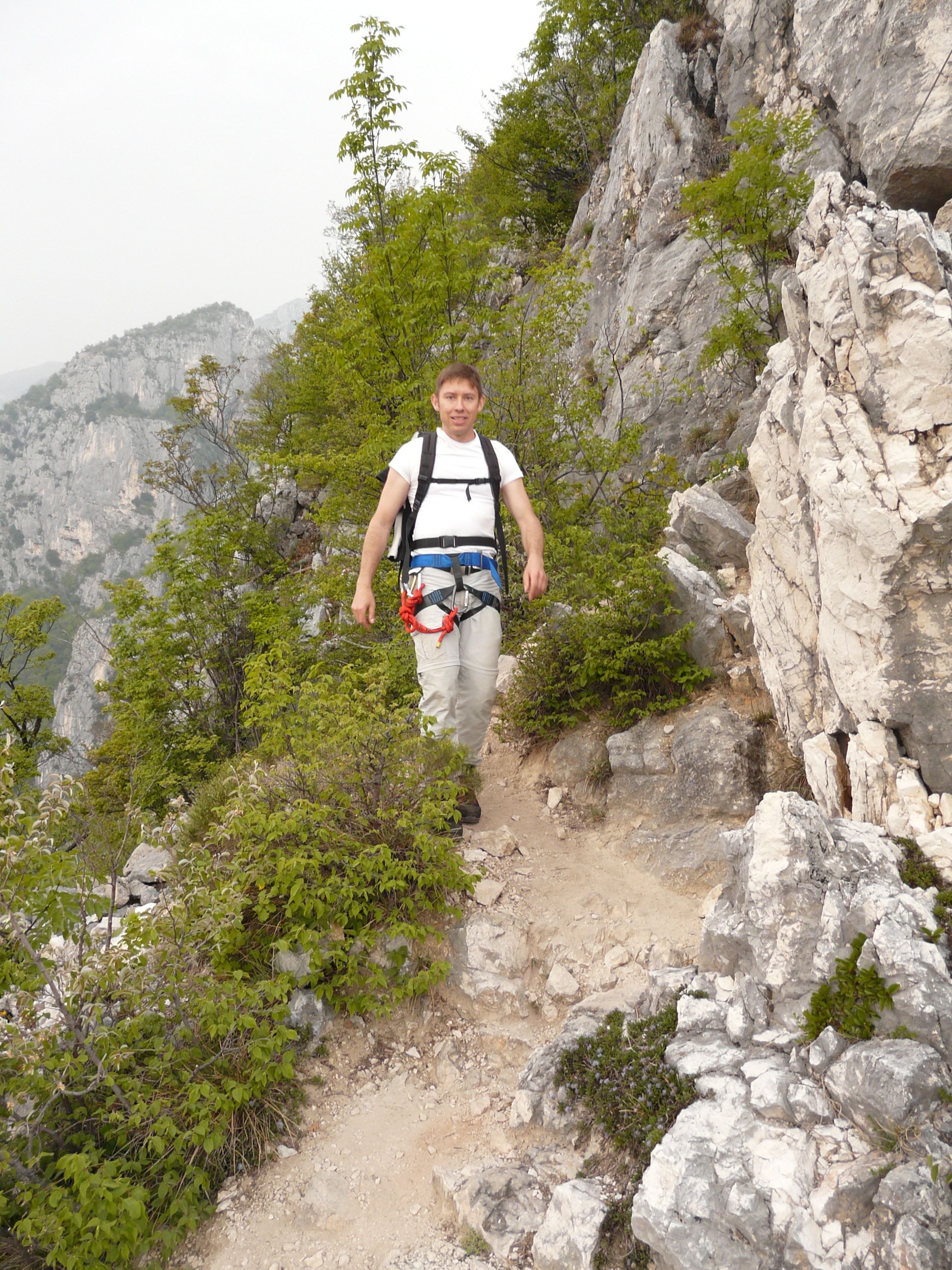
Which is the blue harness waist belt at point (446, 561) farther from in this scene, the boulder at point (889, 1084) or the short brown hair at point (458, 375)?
the boulder at point (889, 1084)

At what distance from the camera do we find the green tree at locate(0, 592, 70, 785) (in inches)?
867

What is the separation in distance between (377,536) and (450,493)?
0.57m

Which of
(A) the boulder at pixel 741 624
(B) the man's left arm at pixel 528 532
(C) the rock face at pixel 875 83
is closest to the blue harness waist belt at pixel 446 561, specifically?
(B) the man's left arm at pixel 528 532

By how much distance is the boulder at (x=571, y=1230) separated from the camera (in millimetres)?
2459

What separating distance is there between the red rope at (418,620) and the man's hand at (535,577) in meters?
0.52

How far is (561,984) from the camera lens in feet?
12.7

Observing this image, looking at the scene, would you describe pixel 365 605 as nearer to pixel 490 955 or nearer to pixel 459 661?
pixel 459 661

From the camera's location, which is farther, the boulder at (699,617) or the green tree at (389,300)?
the green tree at (389,300)

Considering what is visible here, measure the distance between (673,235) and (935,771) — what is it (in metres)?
15.2

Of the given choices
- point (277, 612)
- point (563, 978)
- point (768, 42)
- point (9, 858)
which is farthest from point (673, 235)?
point (9, 858)

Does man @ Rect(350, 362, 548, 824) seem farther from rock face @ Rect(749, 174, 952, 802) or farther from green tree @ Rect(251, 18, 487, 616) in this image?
green tree @ Rect(251, 18, 487, 616)

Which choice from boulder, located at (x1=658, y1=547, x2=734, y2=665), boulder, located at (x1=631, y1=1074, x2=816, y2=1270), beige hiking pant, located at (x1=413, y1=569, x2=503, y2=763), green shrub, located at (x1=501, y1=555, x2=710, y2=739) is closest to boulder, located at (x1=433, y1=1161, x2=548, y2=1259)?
boulder, located at (x1=631, y1=1074, x2=816, y2=1270)

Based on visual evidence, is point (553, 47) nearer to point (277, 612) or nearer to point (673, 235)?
point (673, 235)

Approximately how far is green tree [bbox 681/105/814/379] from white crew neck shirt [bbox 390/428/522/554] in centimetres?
834
